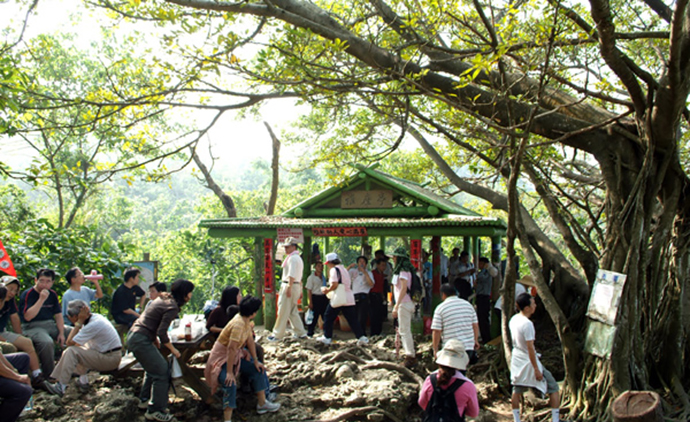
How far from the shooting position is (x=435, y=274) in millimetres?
10727

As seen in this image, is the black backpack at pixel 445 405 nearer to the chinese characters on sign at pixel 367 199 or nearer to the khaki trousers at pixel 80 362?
the khaki trousers at pixel 80 362

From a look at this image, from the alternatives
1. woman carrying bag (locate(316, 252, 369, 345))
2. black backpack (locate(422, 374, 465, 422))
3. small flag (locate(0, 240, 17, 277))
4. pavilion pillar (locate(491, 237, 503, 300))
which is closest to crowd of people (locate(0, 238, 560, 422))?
black backpack (locate(422, 374, 465, 422))

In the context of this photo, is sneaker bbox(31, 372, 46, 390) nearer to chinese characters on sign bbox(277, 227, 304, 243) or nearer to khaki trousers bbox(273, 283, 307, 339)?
khaki trousers bbox(273, 283, 307, 339)

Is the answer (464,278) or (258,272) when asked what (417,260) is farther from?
(258,272)

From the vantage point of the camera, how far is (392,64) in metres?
6.77

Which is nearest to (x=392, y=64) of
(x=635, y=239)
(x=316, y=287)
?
(x=635, y=239)

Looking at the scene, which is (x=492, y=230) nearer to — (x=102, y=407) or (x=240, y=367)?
(x=240, y=367)

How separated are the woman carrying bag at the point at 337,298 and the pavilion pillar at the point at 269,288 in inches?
85.5

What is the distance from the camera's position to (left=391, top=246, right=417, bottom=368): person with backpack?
8.13m

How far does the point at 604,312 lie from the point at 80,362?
20.4 ft

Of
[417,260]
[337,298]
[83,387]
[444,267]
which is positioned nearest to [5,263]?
[83,387]

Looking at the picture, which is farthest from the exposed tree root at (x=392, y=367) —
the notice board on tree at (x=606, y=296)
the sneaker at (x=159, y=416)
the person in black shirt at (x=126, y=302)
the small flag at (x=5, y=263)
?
the small flag at (x=5, y=263)

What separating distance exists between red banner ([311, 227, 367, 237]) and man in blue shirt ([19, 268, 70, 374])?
16.9 feet

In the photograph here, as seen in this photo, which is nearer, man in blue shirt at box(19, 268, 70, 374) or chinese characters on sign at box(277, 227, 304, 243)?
man in blue shirt at box(19, 268, 70, 374)
